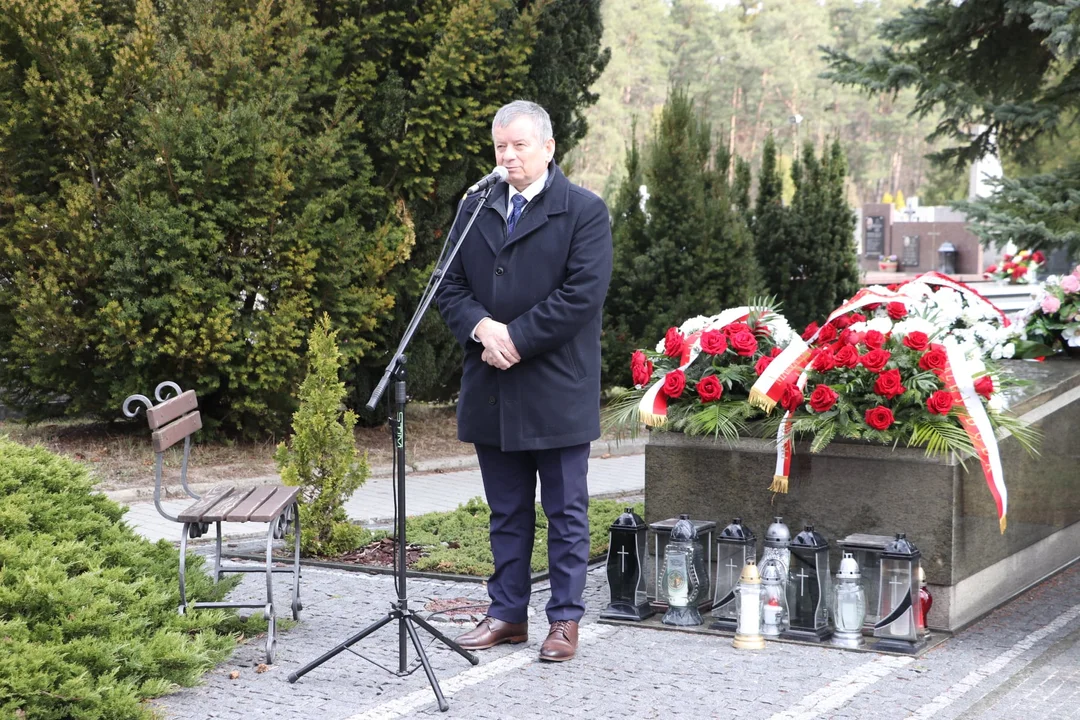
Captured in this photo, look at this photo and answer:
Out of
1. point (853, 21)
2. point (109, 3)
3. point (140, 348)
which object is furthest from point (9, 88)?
point (853, 21)

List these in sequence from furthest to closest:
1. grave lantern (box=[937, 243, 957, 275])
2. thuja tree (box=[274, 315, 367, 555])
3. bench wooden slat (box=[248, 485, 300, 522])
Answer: grave lantern (box=[937, 243, 957, 275]), thuja tree (box=[274, 315, 367, 555]), bench wooden slat (box=[248, 485, 300, 522])

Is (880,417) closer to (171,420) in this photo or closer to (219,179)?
(171,420)

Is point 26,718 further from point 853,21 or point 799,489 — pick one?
point 853,21

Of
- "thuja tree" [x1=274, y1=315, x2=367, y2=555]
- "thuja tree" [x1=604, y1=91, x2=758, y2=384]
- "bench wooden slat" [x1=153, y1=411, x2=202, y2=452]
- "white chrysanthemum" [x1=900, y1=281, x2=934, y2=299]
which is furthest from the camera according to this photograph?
"thuja tree" [x1=604, y1=91, x2=758, y2=384]

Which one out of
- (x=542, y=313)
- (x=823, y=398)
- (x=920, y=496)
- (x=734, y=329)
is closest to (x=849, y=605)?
(x=920, y=496)

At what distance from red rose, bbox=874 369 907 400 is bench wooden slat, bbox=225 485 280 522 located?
271 centimetres

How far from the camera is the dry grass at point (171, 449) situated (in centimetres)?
1022

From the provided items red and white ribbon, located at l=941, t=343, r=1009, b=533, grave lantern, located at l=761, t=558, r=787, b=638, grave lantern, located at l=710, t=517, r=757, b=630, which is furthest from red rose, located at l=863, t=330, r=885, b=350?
grave lantern, located at l=761, t=558, r=787, b=638

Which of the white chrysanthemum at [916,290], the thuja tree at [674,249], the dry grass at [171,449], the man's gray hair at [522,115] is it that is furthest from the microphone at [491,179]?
the thuja tree at [674,249]

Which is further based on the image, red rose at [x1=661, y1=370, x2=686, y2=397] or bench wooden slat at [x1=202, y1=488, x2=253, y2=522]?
red rose at [x1=661, y1=370, x2=686, y2=397]

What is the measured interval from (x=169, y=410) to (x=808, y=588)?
293 cm

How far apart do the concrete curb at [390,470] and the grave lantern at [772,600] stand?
88.4 inches

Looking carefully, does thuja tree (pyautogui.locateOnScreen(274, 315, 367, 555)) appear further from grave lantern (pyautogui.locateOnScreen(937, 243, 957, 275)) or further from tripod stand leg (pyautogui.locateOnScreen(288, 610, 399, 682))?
grave lantern (pyautogui.locateOnScreen(937, 243, 957, 275))

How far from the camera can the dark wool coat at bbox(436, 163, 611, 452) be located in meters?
4.88
